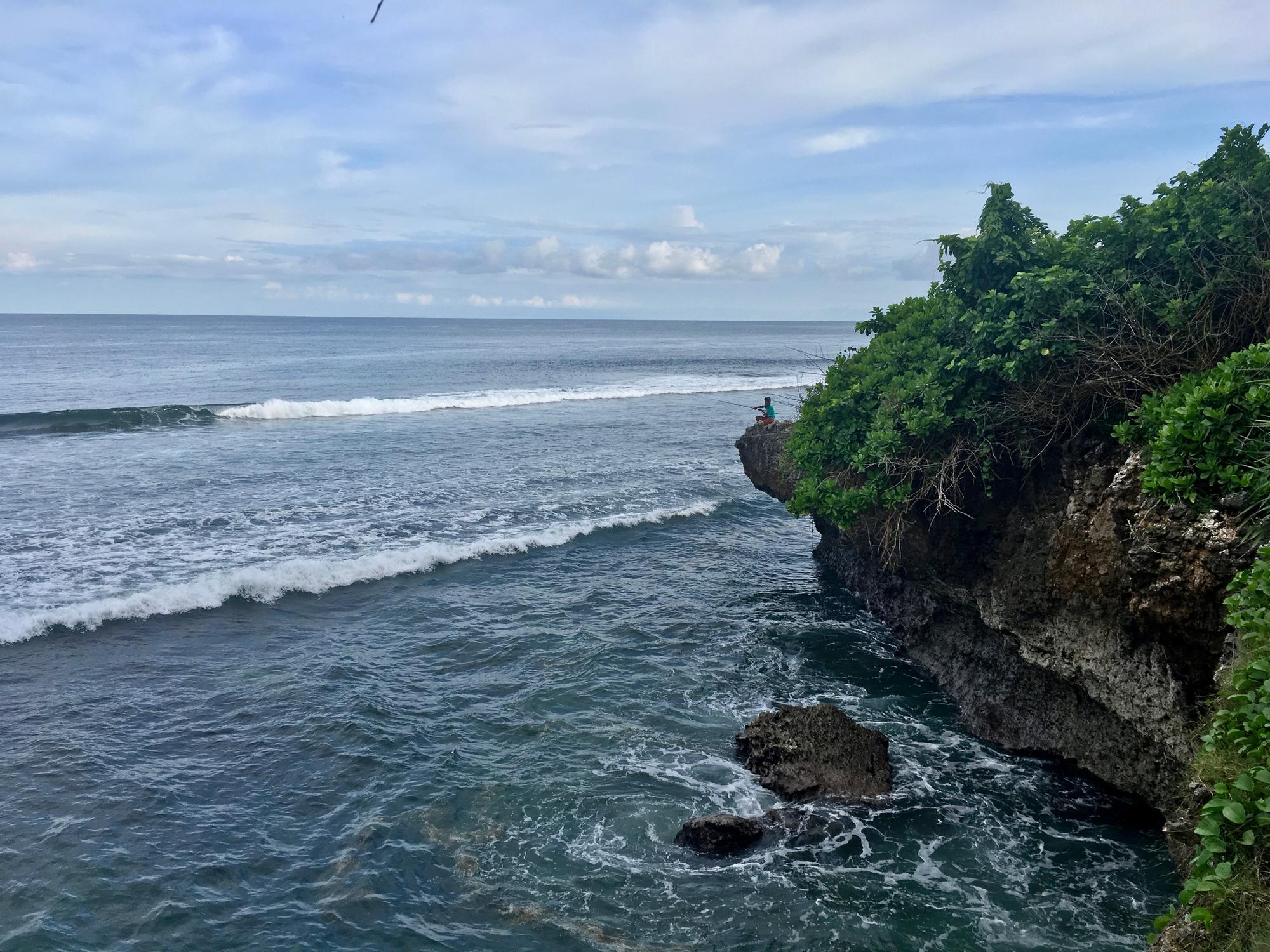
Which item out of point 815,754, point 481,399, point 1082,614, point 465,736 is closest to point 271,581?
point 465,736

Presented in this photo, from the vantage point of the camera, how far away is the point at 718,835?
30.5ft

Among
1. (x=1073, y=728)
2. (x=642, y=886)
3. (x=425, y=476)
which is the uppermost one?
(x=425, y=476)

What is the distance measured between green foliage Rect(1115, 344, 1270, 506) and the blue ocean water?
4314 millimetres

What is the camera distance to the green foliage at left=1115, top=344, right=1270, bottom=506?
7410 millimetres

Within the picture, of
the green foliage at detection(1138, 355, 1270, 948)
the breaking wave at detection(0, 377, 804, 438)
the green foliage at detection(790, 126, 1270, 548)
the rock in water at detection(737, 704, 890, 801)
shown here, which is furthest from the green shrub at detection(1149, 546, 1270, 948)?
the breaking wave at detection(0, 377, 804, 438)

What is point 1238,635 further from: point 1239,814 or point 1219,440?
point 1239,814

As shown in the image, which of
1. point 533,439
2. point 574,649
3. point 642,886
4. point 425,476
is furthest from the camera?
point 533,439

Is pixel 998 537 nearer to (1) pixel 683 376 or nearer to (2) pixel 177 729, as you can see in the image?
(2) pixel 177 729

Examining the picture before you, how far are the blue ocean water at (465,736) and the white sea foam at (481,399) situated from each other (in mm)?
13463

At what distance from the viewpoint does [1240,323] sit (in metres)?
9.79

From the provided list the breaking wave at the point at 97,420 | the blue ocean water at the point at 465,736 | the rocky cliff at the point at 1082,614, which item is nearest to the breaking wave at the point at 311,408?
the breaking wave at the point at 97,420

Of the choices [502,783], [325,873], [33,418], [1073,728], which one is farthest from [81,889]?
[33,418]

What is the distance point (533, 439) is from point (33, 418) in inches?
877

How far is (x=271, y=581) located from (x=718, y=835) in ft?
39.3
